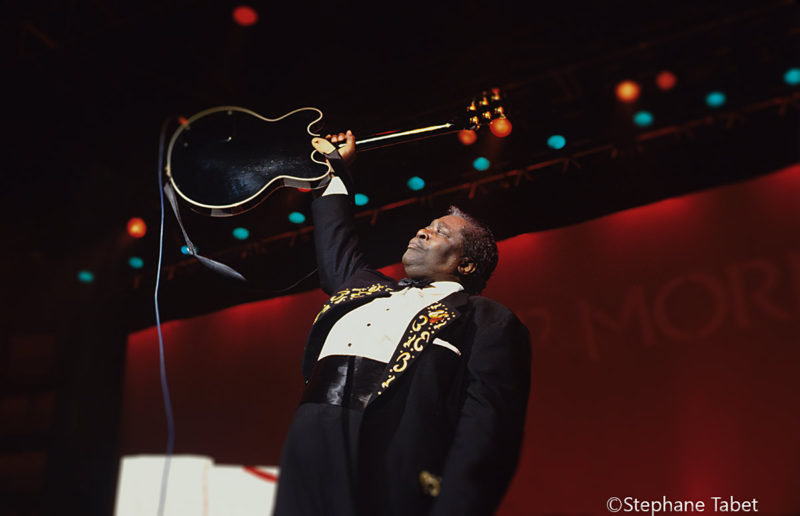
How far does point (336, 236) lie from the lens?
74.8 inches

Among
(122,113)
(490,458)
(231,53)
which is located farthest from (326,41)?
(490,458)

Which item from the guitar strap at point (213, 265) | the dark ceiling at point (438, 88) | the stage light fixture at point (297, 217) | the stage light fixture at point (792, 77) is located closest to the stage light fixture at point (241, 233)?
the stage light fixture at point (297, 217)

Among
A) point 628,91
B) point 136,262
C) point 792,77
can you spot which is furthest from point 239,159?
point 136,262

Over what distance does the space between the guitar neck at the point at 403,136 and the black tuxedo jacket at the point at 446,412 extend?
0.45 meters

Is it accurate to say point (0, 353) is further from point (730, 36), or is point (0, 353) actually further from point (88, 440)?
point (730, 36)

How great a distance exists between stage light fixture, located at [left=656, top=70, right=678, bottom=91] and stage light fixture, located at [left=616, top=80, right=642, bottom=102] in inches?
3.7

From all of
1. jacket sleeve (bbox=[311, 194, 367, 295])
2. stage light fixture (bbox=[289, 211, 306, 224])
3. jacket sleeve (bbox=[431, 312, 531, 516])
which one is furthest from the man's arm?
stage light fixture (bbox=[289, 211, 306, 224])

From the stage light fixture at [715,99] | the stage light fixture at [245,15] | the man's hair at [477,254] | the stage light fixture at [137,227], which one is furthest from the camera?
the stage light fixture at [137,227]

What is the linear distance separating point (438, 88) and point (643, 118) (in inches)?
39.9

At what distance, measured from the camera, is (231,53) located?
10.1ft

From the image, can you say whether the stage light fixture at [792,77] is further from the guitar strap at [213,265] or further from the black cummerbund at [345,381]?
the guitar strap at [213,265]

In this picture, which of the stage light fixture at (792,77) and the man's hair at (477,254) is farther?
the stage light fixture at (792,77)

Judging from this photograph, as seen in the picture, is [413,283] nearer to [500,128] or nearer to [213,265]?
[213,265]

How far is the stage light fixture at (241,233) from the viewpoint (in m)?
4.18
